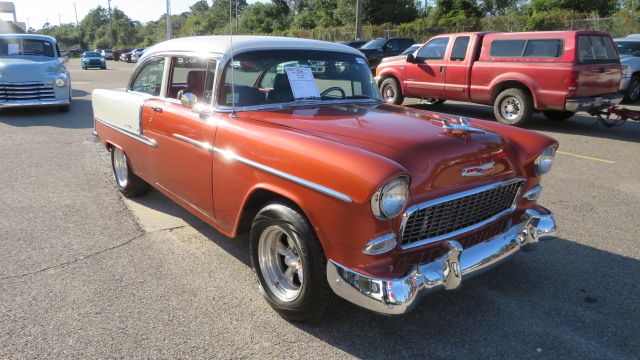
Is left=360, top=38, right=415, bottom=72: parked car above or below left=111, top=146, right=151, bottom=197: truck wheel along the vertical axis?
above

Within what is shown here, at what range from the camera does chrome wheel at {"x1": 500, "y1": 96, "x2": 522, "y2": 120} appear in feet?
30.2

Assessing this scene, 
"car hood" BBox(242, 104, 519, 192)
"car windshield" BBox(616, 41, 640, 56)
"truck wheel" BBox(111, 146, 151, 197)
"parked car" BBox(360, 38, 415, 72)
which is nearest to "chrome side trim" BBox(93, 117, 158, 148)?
"truck wheel" BBox(111, 146, 151, 197)

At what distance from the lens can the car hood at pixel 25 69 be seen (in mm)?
10312

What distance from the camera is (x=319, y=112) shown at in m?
3.38

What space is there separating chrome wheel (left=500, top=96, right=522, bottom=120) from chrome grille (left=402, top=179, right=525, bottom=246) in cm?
675

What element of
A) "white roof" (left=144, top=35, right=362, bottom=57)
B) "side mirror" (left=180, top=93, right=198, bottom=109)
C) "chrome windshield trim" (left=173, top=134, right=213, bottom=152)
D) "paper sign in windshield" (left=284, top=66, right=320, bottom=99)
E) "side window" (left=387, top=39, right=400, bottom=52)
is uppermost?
"side window" (left=387, top=39, right=400, bottom=52)

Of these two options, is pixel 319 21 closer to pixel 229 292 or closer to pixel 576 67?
pixel 576 67

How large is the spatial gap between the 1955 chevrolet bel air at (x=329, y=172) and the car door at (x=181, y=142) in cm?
1

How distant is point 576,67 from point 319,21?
133 ft

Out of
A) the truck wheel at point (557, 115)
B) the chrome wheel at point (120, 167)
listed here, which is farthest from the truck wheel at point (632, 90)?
the chrome wheel at point (120, 167)

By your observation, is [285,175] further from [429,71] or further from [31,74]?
[31,74]

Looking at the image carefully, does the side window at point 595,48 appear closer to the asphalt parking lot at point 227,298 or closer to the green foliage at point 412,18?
the asphalt parking lot at point 227,298

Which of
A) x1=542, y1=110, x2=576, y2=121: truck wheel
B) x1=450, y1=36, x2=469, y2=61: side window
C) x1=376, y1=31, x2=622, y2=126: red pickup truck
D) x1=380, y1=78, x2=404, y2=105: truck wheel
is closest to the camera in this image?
x1=376, y1=31, x2=622, y2=126: red pickup truck

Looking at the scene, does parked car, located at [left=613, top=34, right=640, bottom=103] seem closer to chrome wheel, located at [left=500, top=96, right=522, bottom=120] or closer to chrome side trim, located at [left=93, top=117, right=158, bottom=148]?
chrome wheel, located at [left=500, top=96, right=522, bottom=120]
